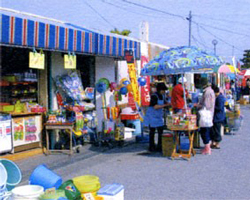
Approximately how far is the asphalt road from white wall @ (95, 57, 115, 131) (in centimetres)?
182

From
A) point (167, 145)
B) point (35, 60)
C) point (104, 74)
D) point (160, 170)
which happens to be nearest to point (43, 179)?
point (160, 170)

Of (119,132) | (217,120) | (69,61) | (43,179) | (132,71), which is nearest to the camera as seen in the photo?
(43,179)

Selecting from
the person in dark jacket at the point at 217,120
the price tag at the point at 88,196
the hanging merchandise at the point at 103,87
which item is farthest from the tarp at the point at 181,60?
the price tag at the point at 88,196

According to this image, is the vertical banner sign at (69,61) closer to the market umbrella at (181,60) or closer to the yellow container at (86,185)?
the market umbrella at (181,60)

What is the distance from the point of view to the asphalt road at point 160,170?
611 cm

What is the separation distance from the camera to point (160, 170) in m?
7.59

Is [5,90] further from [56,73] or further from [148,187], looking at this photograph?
[148,187]

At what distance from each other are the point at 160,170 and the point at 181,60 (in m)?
2.55

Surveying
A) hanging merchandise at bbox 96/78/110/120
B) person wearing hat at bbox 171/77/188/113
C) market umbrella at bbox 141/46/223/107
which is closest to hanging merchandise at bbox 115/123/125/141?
hanging merchandise at bbox 96/78/110/120

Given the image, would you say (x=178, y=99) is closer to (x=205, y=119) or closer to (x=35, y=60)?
(x=205, y=119)

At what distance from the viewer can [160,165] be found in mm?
8039

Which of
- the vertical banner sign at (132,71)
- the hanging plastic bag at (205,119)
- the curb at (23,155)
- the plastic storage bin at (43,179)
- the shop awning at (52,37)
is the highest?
the shop awning at (52,37)

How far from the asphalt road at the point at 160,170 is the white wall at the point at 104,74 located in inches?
71.5

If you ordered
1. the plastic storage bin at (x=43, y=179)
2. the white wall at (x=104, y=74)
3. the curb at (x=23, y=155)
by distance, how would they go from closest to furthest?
the plastic storage bin at (x=43, y=179) < the curb at (x=23, y=155) < the white wall at (x=104, y=74)
